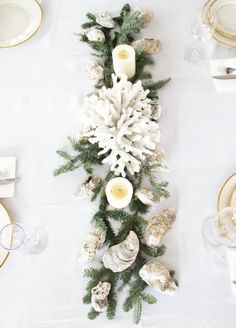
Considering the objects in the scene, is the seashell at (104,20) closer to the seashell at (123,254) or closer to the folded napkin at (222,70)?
the folded napkin at (222,70)

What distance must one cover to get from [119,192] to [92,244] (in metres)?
0.14

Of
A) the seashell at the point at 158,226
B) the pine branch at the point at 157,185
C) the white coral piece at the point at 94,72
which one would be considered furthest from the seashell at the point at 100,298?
the white coral piece at the point at 94,72

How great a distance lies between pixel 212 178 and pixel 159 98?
0.93 feet

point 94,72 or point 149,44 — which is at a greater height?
point 149,44

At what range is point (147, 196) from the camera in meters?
0.90

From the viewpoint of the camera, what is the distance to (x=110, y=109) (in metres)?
0.83

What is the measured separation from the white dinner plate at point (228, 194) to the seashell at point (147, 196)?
160 mm

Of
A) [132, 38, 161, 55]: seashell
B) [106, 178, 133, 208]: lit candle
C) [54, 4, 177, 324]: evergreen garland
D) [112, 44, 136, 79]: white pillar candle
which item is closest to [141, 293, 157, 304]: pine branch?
[54, 4, 177, 324]: evergreen garland

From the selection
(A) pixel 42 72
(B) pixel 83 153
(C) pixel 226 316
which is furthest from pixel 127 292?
(A) pixel 42 72

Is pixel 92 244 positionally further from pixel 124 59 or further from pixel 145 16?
pixel 145 16

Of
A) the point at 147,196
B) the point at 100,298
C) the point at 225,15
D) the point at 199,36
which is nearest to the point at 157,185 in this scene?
the point at 147,196

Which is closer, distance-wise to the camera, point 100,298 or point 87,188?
point 100,298

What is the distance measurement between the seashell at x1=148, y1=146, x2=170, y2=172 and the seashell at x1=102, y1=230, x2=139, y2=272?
190 millimetres

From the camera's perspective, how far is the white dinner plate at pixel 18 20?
1146mm
